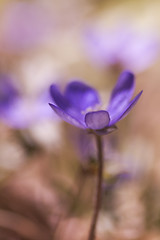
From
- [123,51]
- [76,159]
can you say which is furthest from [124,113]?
[123,51]

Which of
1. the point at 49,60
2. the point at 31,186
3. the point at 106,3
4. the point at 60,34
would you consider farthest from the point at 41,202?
the point at 106,3

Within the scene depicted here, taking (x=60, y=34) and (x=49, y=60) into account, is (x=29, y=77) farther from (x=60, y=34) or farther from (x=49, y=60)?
(x=60, y=34)

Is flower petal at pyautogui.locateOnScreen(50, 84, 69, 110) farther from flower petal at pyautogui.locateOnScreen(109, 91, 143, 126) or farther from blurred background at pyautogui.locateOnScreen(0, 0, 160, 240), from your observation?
blurred background at pyautogui.locateOnScreen(0, 0, 160, 240)

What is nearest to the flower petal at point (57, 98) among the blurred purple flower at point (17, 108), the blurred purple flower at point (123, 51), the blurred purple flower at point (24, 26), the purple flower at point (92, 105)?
the purple flower at point (92, 105)

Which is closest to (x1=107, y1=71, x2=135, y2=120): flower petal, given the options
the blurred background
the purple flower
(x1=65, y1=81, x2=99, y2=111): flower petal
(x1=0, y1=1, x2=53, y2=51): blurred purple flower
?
the purple flower

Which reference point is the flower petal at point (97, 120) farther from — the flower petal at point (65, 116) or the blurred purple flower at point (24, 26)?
the blurred purple flower at point (24, 26)
